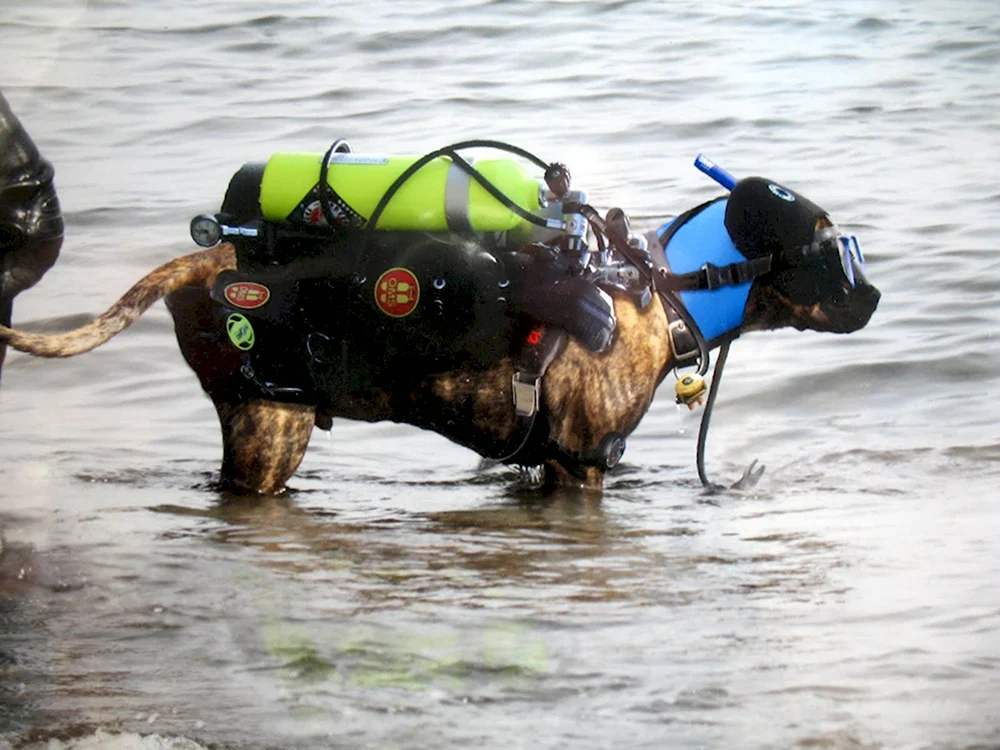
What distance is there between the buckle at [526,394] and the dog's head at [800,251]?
87 cm

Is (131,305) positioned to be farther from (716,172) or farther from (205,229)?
(716,172)

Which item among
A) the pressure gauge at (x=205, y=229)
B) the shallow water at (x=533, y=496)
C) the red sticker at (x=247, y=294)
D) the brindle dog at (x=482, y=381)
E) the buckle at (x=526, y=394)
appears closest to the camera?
the shallow water at (x=533, y=496)

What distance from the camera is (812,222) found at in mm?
5477

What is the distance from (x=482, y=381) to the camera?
5473 millimetres

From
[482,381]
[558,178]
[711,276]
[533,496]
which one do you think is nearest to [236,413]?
[482,381]

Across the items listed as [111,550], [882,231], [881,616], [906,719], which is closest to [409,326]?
[111,550]

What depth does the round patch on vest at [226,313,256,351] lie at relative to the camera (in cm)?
529

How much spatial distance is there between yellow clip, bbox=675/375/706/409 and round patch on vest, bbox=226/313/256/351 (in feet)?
4.76

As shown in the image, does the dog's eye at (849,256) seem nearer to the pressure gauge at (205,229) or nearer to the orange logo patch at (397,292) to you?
the orange logo patch at (397,292)

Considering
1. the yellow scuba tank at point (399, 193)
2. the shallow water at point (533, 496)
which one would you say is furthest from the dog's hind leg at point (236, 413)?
the yellow scuba tank at point (399, 193)

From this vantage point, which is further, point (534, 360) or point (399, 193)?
point (534, 360)

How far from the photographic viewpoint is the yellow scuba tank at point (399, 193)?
5016 millimetres

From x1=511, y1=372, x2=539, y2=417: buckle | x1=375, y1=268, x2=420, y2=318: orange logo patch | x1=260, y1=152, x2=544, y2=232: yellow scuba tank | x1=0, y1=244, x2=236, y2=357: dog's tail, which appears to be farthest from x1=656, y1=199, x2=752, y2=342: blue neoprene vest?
x1=0, y1=244, x2=236, y2=357: dog's tail

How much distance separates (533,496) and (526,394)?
0.75m
